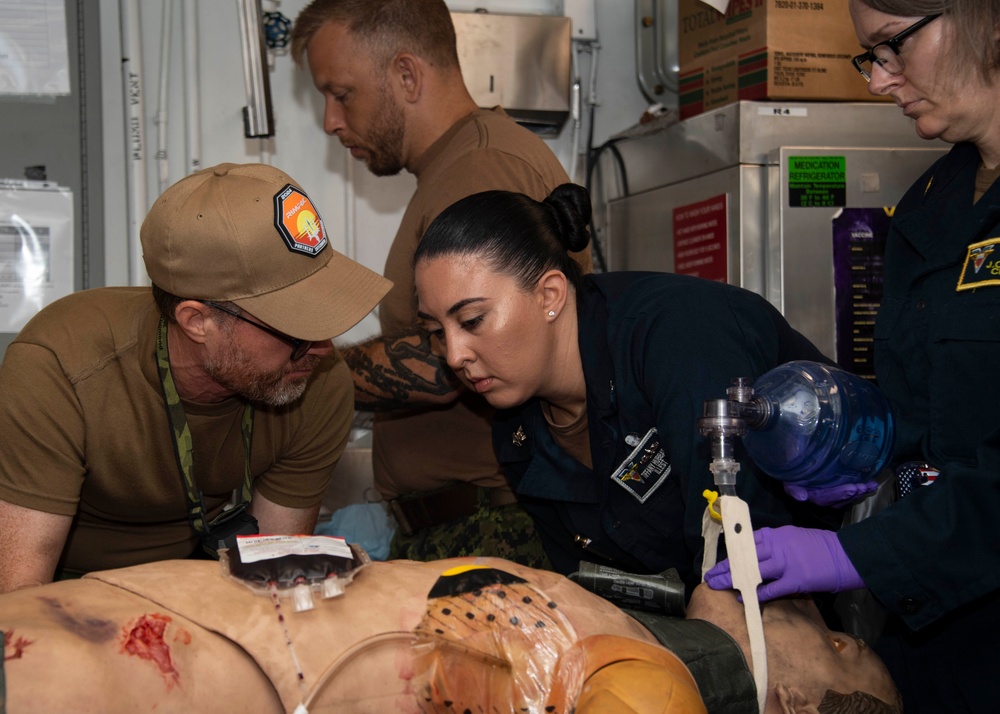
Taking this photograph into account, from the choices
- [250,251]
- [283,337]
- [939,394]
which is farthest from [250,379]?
[939,394]

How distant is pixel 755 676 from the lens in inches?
45.6

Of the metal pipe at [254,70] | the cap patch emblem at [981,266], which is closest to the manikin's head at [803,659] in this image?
the cap patch emblem at [981,266]

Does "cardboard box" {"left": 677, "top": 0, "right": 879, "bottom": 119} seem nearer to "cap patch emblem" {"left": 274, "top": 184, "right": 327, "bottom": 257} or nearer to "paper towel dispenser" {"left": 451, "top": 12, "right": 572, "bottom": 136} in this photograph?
"paper towel dispenser" {"left": 451, "top": 12, "right": 572, "bottom": 136}

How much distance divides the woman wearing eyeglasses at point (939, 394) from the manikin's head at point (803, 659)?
0.04 m

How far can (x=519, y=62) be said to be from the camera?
3008 mm

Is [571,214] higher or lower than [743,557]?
higher

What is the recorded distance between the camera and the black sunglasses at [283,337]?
1.59 m

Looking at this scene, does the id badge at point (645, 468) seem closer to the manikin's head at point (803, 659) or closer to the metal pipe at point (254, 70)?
the manikin's head at point (803, 659)

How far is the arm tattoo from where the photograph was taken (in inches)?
79.9

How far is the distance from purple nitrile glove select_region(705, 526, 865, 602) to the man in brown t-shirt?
32.9 inches

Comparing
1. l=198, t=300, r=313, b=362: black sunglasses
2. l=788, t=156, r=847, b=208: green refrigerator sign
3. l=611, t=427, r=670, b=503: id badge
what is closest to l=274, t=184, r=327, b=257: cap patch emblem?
l=198, t=300, r=313, b=362: black sunglasses

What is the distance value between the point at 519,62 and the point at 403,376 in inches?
54.3

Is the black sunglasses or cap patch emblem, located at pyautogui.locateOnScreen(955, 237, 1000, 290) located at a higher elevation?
cap patch emblem, located at pyautogui.locateOnScreen(955, 237, 1000, 290)

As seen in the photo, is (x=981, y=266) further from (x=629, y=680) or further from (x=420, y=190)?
(x=420, y=190)
